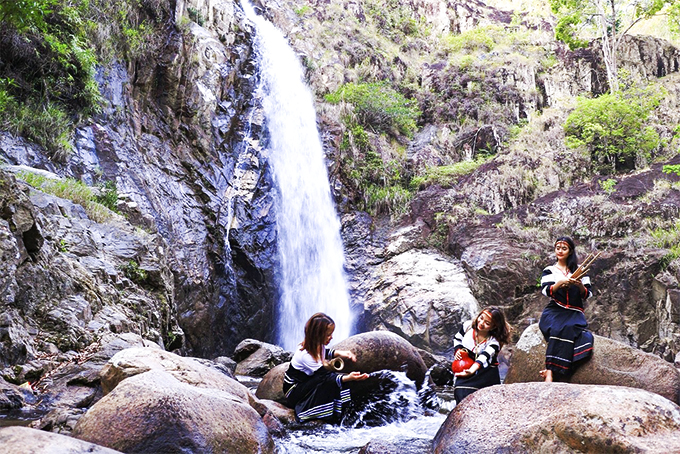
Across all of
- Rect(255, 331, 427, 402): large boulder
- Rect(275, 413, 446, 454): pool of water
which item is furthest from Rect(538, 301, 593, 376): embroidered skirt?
Rect(255, 331, 427, 402): large boulder

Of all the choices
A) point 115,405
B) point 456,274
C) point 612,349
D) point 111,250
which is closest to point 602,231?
point 456,274

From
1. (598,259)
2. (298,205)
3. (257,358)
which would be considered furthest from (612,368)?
(298,205)

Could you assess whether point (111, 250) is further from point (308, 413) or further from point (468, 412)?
point (468, 412)

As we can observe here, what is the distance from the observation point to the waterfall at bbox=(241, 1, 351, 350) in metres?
16.0

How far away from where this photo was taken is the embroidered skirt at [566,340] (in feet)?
17.6

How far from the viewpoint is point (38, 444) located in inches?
114

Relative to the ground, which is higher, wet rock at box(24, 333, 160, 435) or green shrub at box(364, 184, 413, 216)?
wet rock at box(24, 333, 160, 435)

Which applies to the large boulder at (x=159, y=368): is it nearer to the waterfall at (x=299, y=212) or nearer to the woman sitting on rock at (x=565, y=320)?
the woman sitting on rock at (x=565, y=320)

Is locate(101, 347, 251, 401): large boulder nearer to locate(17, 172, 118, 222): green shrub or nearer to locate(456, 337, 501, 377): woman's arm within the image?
locate(456, 337, 501, 377): woman's arm

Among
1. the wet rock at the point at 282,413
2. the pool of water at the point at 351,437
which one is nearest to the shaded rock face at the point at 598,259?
the pool of water at the point at 351,437

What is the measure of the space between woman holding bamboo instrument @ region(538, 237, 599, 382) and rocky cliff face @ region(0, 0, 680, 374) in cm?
614

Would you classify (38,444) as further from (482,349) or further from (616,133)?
(616,133)

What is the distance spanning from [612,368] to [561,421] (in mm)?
3016

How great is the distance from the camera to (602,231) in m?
14.6
